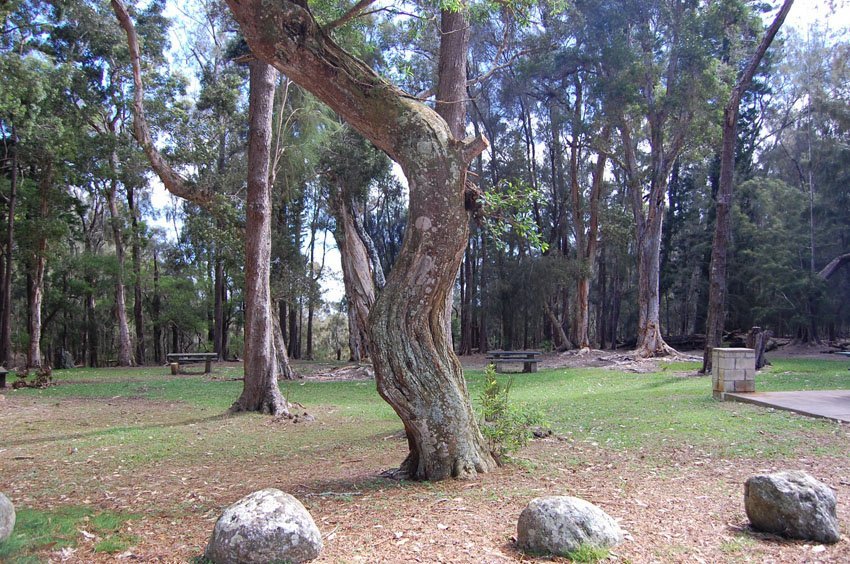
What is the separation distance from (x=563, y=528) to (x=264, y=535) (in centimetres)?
171

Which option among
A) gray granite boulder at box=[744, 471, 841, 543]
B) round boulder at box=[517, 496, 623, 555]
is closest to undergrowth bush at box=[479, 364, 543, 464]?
round boulder at box=[517, 496, 623, 555]

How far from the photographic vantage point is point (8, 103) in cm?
1280

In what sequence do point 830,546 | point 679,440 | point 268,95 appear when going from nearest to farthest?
point 830,546 → point 679,440 → point 268,95

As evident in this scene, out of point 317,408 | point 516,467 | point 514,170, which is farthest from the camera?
point 514,170

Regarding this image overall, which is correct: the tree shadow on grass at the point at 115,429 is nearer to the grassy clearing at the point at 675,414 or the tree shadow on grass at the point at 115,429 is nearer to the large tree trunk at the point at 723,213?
the grassy clearing at the point at 675,414

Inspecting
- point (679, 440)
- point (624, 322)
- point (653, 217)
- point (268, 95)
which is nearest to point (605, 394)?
point (679, 440)

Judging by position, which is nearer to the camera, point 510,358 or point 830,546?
point 830,546

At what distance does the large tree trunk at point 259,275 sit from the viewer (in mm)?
10109

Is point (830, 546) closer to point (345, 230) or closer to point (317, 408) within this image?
point (317, 408)

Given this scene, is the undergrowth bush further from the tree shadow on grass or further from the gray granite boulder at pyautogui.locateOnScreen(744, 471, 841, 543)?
the tree shadow on grass

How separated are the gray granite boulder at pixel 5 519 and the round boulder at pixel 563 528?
9.96ft

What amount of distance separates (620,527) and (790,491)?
108 centimetres

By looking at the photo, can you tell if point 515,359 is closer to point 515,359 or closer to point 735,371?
point 515,359

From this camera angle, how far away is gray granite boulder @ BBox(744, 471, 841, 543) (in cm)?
373
